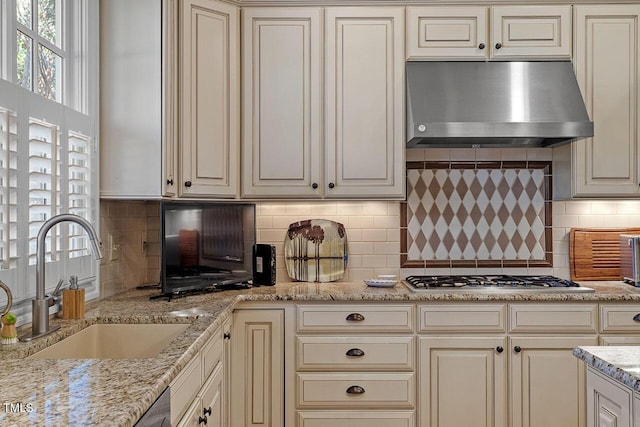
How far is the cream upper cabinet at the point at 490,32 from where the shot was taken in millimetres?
2914

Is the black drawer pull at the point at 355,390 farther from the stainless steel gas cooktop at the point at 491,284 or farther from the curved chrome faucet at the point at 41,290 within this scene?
the curved chrome faucet at the point at 41,290

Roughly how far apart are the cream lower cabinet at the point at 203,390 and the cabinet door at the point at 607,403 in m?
1.19

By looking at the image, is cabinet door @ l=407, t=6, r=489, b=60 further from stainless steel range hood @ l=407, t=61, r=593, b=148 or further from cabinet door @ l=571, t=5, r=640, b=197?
cabinet door @ l=571, t=5, r=640, b=197

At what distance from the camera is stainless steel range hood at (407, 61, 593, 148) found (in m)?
2.74

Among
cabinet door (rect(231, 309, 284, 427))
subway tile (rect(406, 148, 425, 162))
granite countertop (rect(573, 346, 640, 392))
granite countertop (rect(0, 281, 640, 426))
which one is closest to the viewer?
granite countertop (rect(0, 281, 640, 426))

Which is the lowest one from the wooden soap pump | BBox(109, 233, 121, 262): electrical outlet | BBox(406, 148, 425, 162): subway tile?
the wooden soap pump

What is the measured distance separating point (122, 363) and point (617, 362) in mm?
1335

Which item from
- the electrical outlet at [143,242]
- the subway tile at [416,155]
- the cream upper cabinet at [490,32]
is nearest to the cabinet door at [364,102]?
the cream upper cabinet at [490,32]

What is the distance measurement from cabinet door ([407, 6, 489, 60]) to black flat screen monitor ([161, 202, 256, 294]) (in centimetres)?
132

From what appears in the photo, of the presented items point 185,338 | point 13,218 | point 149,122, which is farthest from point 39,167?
point 185,338

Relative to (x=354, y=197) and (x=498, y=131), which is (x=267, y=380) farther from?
(x=498, y=131)

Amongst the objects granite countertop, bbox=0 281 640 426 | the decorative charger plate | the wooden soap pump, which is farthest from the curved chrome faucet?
the decorative charger plate

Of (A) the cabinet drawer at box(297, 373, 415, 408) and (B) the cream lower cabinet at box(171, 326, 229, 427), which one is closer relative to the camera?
(B) the cream lower cabinet at box(171, 326, 229, 427)

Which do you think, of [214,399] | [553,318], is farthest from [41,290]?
[553,318]
